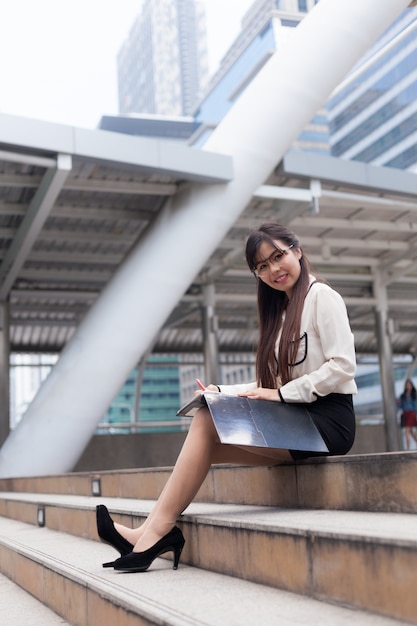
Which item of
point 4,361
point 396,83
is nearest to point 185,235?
point 4,361

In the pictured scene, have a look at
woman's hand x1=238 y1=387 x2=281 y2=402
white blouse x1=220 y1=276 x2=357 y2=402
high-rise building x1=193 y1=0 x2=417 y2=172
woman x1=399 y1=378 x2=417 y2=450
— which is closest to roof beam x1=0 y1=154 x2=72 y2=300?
high-rise building x1=193 y1=0 x2=417 y2=172

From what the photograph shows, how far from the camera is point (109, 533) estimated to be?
321 centimetres

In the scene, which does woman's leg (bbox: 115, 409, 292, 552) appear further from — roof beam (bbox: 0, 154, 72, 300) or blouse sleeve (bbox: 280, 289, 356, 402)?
roof beam (bbox: 0, 154, 72, 300)

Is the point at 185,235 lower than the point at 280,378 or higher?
higher

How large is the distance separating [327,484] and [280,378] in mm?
579

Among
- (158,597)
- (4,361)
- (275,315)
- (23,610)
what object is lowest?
(23,610)

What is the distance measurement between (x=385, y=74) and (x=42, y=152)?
31.6ft

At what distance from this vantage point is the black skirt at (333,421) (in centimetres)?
341

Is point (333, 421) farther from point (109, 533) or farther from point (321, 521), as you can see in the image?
point (109, 533)

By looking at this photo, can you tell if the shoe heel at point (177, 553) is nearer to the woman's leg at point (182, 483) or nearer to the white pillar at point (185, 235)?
the woman's leg at point (182, 483)

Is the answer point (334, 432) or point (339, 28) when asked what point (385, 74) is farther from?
point (334, 432)

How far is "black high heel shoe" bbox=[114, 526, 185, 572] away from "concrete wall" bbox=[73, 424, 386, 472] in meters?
12.5

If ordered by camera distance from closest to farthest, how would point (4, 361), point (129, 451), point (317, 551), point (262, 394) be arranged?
1. point (317, 551)
2. point (262, 394)
3. point (4, 361)
4. point (129, 451)

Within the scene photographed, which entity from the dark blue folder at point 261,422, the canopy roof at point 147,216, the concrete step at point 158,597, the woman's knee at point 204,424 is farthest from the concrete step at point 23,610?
the canopy roof at point 147,216
